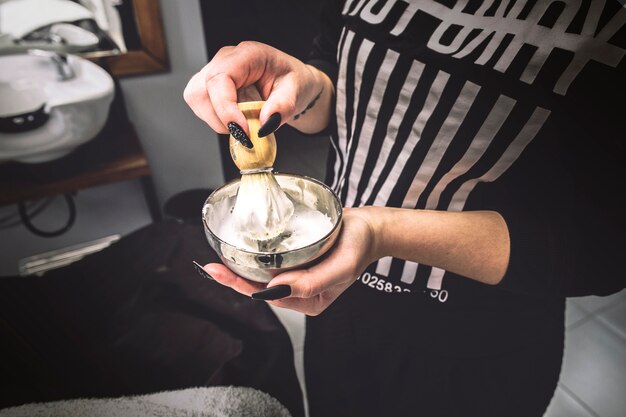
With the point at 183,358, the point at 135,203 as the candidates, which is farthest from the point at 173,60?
the point at 183,358

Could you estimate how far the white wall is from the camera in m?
1.21

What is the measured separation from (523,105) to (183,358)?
705 mm

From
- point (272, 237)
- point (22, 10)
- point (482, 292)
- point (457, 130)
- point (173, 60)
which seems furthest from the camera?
point (173, 60)

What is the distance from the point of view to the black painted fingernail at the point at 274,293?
33 cm

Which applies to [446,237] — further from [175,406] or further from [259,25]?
[175,406]

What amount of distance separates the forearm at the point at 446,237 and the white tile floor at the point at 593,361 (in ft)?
2.43

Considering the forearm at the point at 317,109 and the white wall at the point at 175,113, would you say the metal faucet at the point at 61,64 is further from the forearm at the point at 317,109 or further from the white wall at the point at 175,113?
the forearm at the point at 317,109

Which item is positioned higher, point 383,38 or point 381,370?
point 383,38

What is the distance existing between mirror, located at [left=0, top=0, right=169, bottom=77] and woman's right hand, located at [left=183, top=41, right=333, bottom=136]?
90 cm

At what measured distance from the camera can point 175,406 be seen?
62cm

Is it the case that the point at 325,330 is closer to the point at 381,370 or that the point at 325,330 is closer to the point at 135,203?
the point at 381,370

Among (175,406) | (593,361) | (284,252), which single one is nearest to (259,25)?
(284,252)

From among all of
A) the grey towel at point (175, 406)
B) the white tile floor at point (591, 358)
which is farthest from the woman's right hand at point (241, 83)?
the white tile floor at point (591, 358)

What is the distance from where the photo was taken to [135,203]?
1.56 meters
